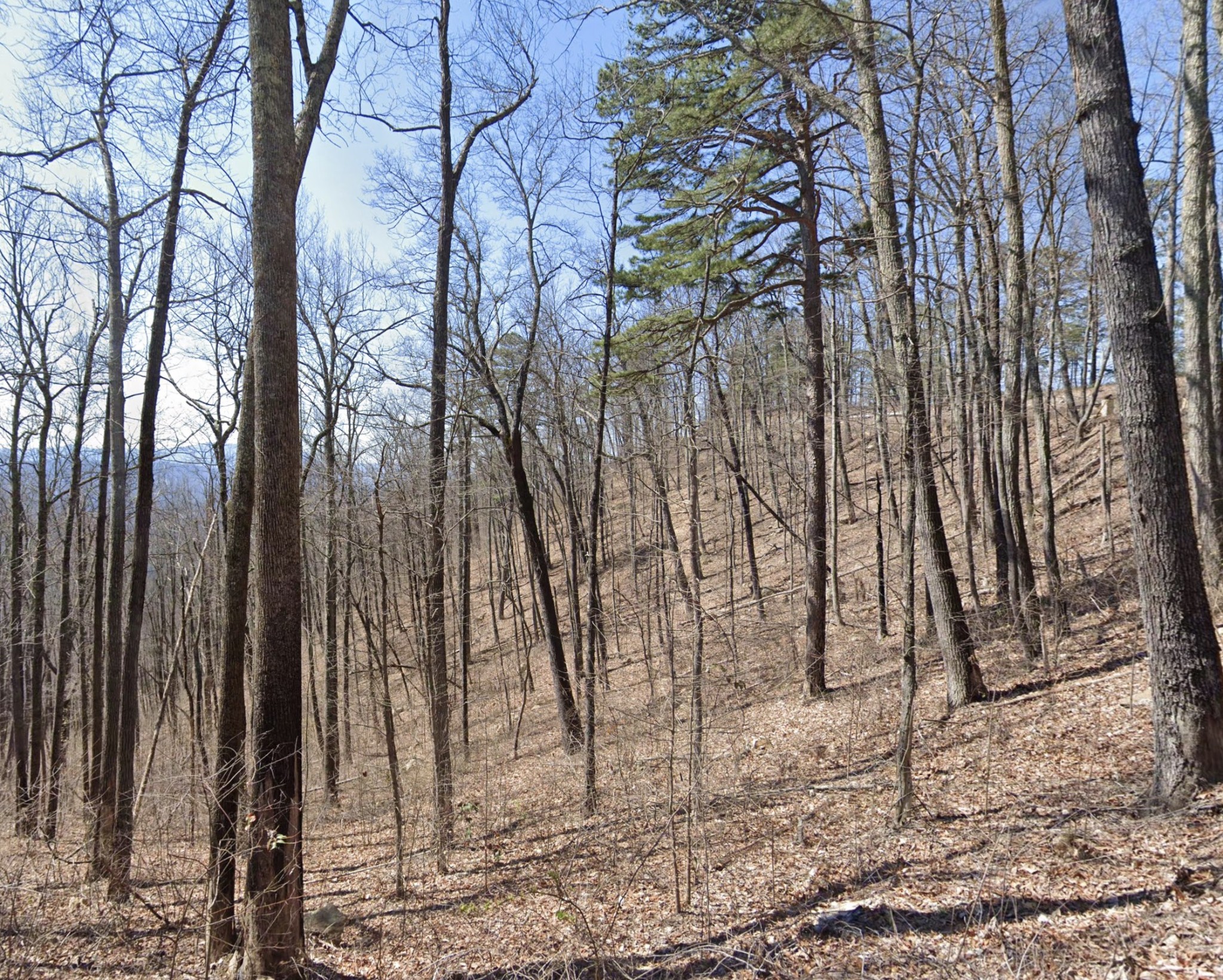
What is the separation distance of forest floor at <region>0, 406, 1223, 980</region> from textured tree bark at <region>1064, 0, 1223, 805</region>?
A: 1.54 ft

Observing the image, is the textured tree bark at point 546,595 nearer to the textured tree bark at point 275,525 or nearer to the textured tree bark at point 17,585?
the textured tree bark at point 275,525

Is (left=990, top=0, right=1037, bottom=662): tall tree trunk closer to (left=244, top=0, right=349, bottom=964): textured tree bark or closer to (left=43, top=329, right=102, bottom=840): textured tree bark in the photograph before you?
(left=244, top=0, right=349, bottom=964): textured tree bark

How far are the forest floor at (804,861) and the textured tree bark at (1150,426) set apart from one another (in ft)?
1.54

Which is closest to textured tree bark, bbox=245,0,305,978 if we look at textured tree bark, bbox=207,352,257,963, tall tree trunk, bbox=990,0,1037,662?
textured tree bark, bbox=207,352,257,963

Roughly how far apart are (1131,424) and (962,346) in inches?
353

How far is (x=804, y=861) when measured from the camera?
611 centimetres

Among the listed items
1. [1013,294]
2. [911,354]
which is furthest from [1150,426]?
[1013,294]

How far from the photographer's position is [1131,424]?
16.2 ft

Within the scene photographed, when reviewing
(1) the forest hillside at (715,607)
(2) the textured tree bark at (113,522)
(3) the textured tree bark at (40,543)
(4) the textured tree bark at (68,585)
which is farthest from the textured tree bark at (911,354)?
(3) the textured tree bark at (40,543)

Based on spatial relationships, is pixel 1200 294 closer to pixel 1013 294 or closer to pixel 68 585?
pixel 1013 294

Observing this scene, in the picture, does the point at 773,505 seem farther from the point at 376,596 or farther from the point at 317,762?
the point at 317,762

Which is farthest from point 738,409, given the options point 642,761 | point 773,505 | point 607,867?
→ point 607,867

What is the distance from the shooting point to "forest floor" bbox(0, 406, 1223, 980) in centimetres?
409

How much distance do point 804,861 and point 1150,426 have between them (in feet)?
14.5
